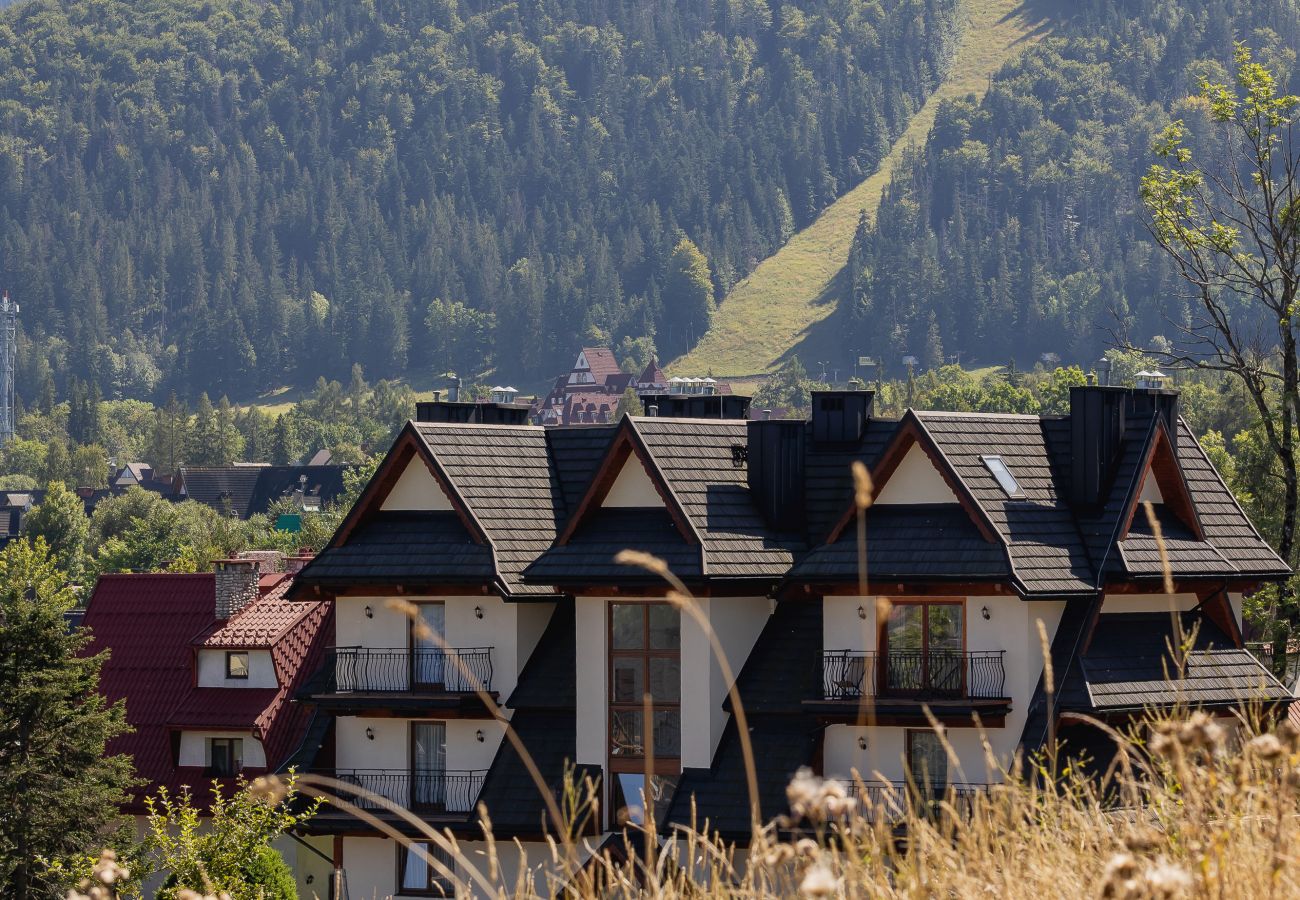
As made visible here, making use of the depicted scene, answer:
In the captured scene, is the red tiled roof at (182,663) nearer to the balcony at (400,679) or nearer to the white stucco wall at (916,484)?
the balcony at (400,679)

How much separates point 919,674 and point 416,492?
942 cm

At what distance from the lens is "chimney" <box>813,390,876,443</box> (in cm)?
3762

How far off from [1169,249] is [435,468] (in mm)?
15800

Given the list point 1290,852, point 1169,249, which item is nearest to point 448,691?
point 1169,249

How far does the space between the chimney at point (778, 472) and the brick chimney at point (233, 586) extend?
25937 millimetres

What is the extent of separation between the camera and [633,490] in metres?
36.2

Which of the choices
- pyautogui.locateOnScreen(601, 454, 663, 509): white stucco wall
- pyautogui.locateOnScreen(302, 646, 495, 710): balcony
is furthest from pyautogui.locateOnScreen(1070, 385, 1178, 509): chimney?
pyautogui.locateOnScreen(302, 646, 495, 710): balcony

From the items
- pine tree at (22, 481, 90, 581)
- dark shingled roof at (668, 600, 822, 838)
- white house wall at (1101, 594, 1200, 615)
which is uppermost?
pine tree at (22, 481, 90, 581)

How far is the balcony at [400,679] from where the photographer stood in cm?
3738

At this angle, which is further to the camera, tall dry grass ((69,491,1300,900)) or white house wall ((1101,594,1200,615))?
white house wall ((1101,594,1200,615))

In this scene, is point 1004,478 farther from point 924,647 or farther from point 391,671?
point 391,671

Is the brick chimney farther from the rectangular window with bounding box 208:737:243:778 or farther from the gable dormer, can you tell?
the gable dormer

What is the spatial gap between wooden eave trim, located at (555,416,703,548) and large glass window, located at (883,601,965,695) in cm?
350

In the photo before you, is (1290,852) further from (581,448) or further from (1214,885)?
(581,448)
